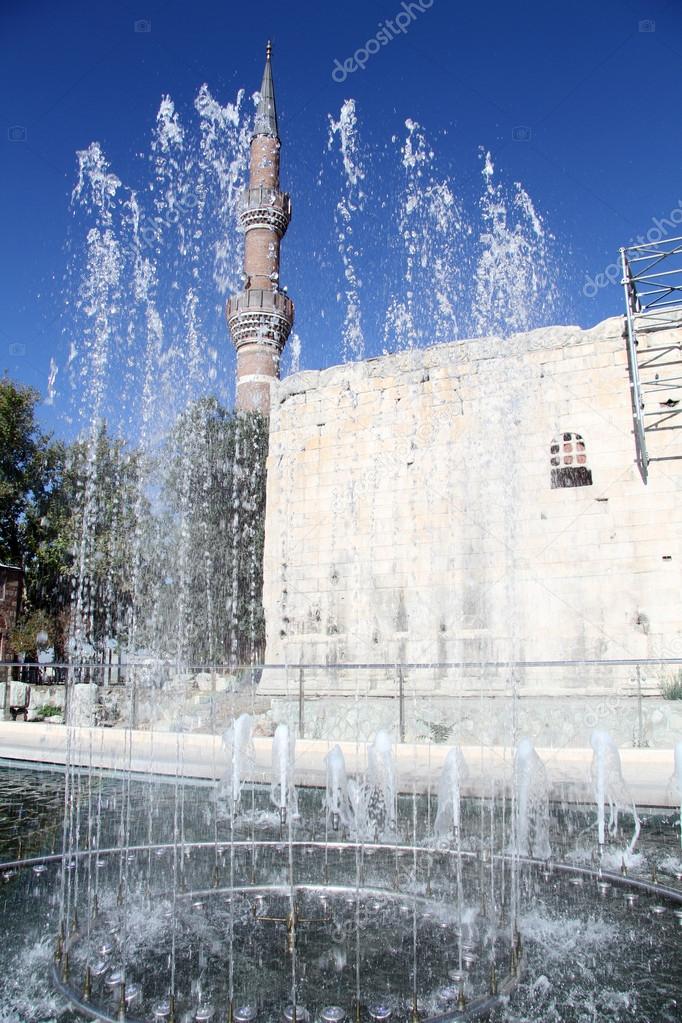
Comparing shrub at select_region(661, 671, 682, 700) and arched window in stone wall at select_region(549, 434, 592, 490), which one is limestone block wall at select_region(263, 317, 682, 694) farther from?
shrub at select_region(661, 671, 682, 700)

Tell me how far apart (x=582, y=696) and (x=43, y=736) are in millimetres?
6495

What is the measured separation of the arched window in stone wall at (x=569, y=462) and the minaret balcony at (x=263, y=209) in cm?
1950

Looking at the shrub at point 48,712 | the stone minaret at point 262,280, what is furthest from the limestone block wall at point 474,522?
the stone minaret at point 262,280

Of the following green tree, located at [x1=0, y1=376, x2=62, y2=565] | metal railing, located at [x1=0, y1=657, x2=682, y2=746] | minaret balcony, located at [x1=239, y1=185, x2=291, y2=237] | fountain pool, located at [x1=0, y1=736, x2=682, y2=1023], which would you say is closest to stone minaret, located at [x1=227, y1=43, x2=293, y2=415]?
minaret balcony, located at [x1=239, y1=185, x2=291, y2=237]

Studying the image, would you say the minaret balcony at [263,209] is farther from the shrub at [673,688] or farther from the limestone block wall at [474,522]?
the shrub at [673,688]

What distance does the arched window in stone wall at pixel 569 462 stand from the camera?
978 centimetres

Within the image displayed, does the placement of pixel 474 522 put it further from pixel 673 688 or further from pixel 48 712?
pixel 48 712

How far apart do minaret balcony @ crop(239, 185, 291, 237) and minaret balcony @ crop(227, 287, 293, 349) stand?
2.88 metres

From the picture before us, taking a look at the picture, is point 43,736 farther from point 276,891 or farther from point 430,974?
point 430,974

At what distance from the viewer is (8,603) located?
15.7m

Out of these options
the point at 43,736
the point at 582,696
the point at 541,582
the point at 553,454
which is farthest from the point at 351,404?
the point at 43,736

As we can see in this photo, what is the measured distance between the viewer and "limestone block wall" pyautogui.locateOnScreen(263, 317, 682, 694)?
928 centimetres

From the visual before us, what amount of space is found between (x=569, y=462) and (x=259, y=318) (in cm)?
1685

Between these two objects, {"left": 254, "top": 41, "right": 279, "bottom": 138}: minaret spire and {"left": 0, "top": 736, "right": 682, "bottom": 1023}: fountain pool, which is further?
{"left": 254, "top": 41, "right": 279, "bottom": 138}: minaret spire
